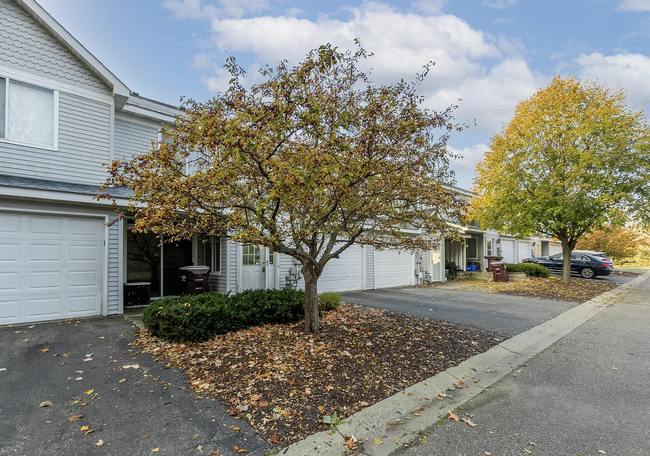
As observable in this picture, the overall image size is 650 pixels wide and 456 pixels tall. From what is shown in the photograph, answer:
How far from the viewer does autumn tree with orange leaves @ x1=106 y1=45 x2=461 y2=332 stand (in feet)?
12.2

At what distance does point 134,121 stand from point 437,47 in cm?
827

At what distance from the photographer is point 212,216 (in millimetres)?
5039

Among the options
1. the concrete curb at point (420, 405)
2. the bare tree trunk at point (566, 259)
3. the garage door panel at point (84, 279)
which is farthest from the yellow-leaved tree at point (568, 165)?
the garage door panel at point (84, 279)

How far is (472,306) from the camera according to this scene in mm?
9867

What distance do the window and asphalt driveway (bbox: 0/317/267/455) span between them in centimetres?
493

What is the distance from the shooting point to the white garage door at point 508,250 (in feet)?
81.9

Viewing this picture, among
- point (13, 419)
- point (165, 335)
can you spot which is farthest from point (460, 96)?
point (13, 419)

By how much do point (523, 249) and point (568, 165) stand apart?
16.8m

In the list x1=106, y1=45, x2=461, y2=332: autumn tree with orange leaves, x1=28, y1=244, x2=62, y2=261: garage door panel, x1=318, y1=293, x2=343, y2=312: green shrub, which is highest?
x1=106, y1=45, x2=461, y2=332: autumn tree with orange leaves

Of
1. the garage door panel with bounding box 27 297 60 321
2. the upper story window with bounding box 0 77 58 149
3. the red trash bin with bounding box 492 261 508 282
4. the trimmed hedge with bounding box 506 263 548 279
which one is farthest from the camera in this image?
the trimmed hedge with bounding box 506 263 548 279

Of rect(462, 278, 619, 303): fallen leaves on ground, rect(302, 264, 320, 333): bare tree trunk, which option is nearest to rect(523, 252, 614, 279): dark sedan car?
rect(462, 278, 619, 303): fallen leaves on ground

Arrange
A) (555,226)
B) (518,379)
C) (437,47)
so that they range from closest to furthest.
→ 1. (518,379)
2. (437,47)
3. (555,226)

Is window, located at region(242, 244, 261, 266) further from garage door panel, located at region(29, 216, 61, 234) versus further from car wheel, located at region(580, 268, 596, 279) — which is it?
car wheel, located at region(580, 268, 596, 279)

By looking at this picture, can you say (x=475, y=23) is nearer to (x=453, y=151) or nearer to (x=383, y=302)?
(x=453, y=151)
